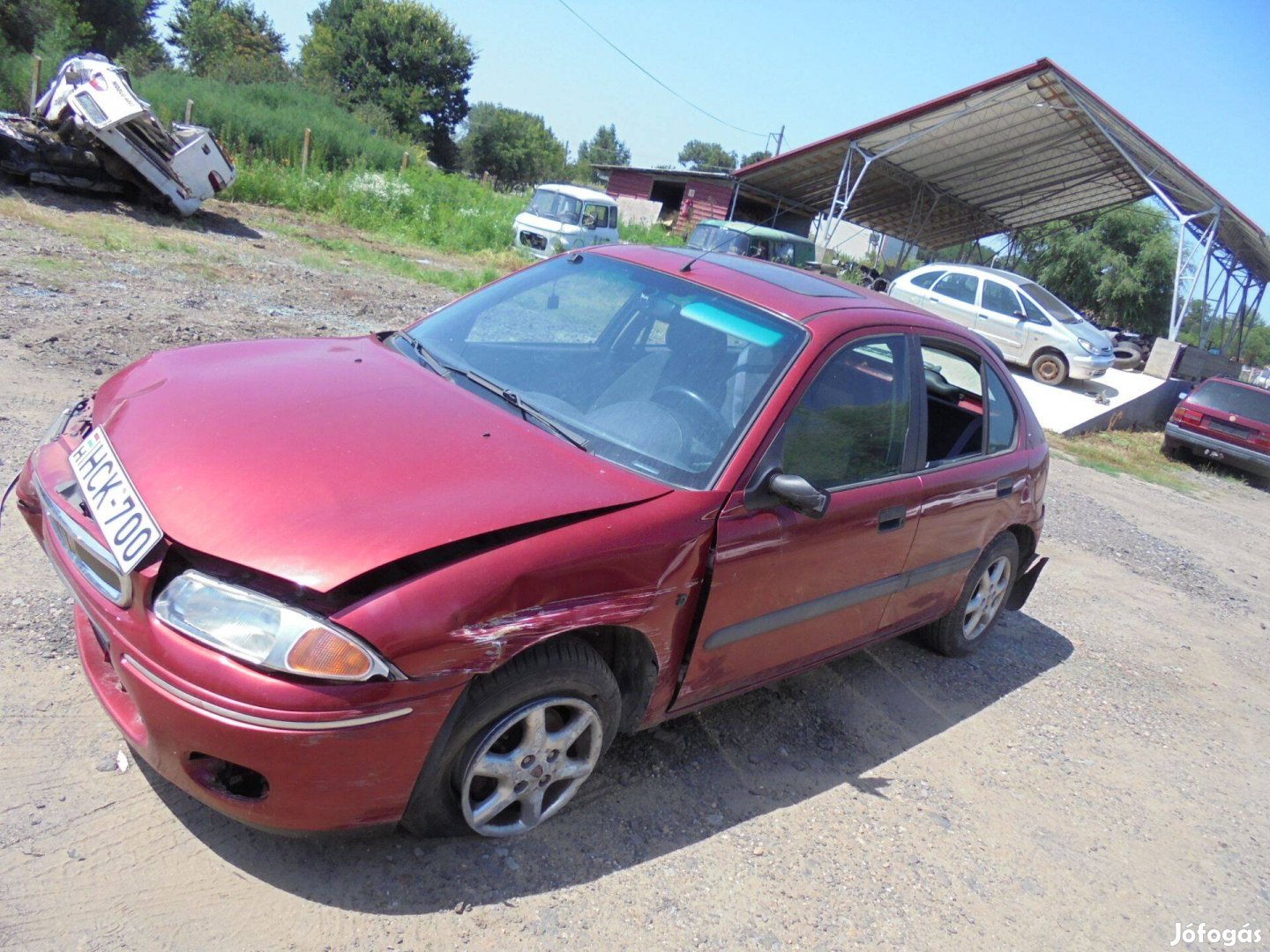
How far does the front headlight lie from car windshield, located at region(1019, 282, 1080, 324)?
1672cm

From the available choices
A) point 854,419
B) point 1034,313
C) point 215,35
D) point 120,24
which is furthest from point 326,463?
point 215,35

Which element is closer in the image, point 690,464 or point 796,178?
point 690,464

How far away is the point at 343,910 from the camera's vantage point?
2.41m

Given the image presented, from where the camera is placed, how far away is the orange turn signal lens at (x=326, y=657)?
6.93 ft

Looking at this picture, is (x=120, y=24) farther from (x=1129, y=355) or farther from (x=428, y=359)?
(x=428, y=359)

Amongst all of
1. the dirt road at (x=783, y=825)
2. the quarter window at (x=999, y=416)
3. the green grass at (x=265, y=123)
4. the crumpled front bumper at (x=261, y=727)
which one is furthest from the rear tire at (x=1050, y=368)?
the green grass at (x=265, y=123)

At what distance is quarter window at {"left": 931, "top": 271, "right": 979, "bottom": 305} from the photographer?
16828mm

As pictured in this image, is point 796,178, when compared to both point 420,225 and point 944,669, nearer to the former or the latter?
point 420,225

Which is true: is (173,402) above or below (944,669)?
above

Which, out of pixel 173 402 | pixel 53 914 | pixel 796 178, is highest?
pixel 796 178

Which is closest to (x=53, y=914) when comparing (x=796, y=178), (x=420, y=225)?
(x=420, y=225)

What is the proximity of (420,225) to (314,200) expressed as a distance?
2.35 meters

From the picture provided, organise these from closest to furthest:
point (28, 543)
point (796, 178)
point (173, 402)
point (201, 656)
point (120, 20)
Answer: point (201, 656) < point (173, 402) < point (28, 543) < point (796, 178) < point (120, 20)

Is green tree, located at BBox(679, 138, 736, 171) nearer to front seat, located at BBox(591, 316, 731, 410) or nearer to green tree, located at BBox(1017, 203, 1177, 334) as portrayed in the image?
green tree, located at BBox(1017, 203, 1177, 334)
